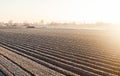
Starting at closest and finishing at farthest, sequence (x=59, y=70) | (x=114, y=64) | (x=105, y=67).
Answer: (x=59, y=70) → (x=105, y=67) → (x=114, y=64)

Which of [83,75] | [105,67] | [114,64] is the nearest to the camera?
[83,75]

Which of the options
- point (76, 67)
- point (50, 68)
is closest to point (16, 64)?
point (50, 68)

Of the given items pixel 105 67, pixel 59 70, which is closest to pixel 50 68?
pixel 59 70

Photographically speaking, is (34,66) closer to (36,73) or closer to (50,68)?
(50,68)

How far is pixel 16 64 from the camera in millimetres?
10398

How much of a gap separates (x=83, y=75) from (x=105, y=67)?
1666 mm

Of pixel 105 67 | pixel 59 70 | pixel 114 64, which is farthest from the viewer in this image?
pixel 114 64

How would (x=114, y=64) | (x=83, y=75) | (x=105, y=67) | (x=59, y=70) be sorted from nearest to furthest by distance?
1. (x=83, y=75)
2. (x=59, y=70)
3. (x=105, y=67)
4. (x=114, y=64)

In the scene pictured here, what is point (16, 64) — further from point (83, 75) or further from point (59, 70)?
point (83, 75)

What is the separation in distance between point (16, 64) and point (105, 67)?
11.8ft

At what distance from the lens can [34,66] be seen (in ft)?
32.6

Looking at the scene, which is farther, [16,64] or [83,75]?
[16,64]

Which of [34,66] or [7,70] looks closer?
[7,70]

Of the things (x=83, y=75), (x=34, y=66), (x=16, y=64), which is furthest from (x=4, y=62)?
(x=83, y=75)
